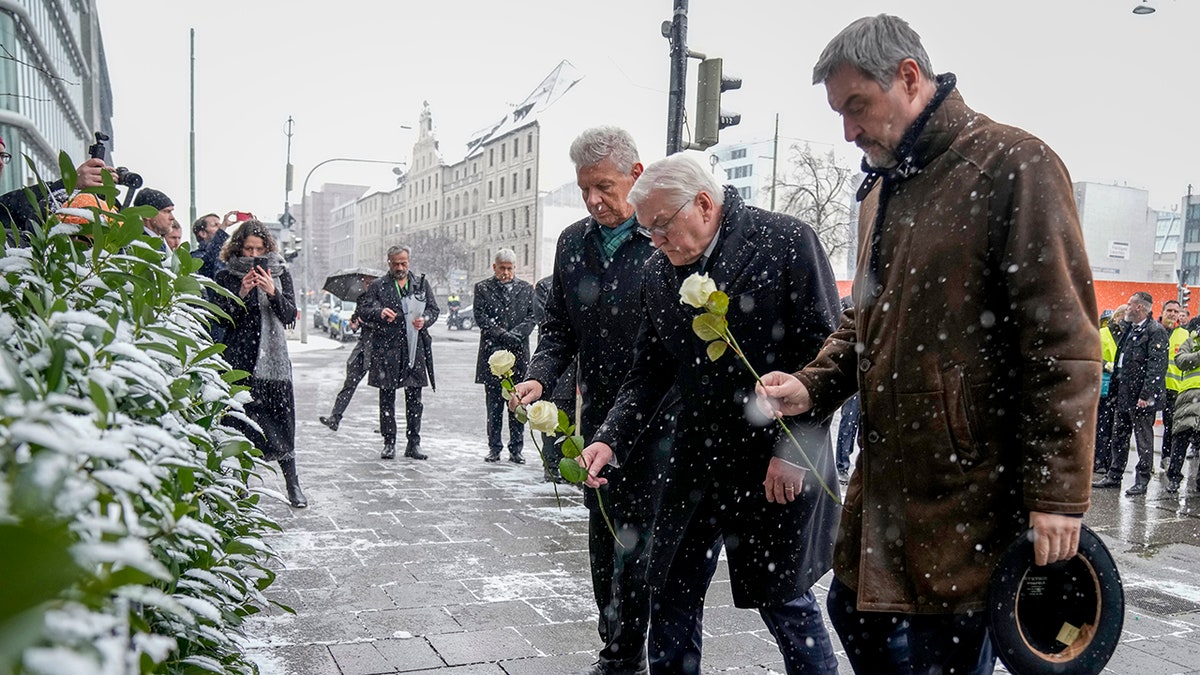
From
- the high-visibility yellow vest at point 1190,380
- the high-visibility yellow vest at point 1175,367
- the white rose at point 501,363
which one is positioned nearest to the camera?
the white rose at point 501,363

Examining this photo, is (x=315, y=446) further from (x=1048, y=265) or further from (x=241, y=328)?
(x=1048, y=265)

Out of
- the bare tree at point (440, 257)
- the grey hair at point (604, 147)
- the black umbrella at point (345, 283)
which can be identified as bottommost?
the black umbrella at point (345, 283)

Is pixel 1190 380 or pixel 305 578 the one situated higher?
pixel 1190 380

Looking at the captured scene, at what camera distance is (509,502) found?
7117 mm

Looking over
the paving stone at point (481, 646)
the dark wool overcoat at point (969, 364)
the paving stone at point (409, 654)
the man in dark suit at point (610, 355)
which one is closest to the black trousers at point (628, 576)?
the man in dark suit at point (610, 355)

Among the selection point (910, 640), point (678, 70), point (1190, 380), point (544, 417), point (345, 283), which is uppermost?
point (678, 70)

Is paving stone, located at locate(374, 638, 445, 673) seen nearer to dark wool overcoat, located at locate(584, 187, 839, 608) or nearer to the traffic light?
dark wool overcoat, located at locate(584, 187, 839, 608)

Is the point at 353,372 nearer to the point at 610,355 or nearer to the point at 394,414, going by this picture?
the point at 394,414

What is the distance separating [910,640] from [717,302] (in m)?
0.97

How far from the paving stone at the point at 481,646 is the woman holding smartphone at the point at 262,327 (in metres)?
2.77

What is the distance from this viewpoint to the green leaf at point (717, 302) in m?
2.41

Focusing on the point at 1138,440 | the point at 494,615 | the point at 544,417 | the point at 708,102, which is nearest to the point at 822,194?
the point at 1138,440

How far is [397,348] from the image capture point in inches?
359

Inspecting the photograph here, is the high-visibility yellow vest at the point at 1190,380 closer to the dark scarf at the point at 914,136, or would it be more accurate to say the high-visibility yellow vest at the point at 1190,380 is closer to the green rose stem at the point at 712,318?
the green rose stem at the point at 712,318
